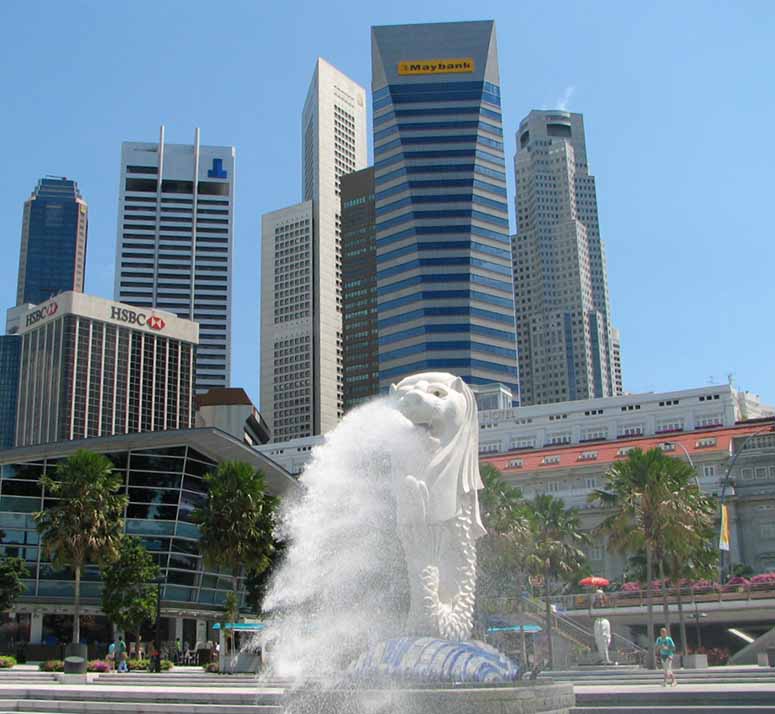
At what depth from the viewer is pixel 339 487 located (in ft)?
73.4

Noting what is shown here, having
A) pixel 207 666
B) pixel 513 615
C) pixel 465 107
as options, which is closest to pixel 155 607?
pixel 207 666

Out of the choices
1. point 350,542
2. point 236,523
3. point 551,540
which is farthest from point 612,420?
point 350,542

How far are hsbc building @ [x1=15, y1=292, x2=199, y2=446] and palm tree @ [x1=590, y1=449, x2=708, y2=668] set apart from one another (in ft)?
469

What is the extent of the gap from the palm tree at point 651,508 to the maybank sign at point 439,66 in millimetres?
134319

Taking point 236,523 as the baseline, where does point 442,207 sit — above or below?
above

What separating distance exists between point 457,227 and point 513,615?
111907 mm

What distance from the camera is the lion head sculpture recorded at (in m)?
20.4

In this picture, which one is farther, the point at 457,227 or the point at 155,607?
the point at 457,227

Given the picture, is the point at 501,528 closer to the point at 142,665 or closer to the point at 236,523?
the point at 236,523

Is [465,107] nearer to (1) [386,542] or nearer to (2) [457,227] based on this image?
(2) [457,227]

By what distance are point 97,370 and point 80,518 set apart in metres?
137

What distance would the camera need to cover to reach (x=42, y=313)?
180 meters

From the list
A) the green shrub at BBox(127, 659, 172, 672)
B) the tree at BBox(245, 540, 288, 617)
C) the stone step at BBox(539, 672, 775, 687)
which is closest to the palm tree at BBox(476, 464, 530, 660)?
the tree at BBox(245, 540, 288, 617)

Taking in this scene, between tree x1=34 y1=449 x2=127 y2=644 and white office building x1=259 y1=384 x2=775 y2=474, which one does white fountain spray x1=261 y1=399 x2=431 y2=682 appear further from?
white office building x1=259 y1=384 x2=775 y2=474
